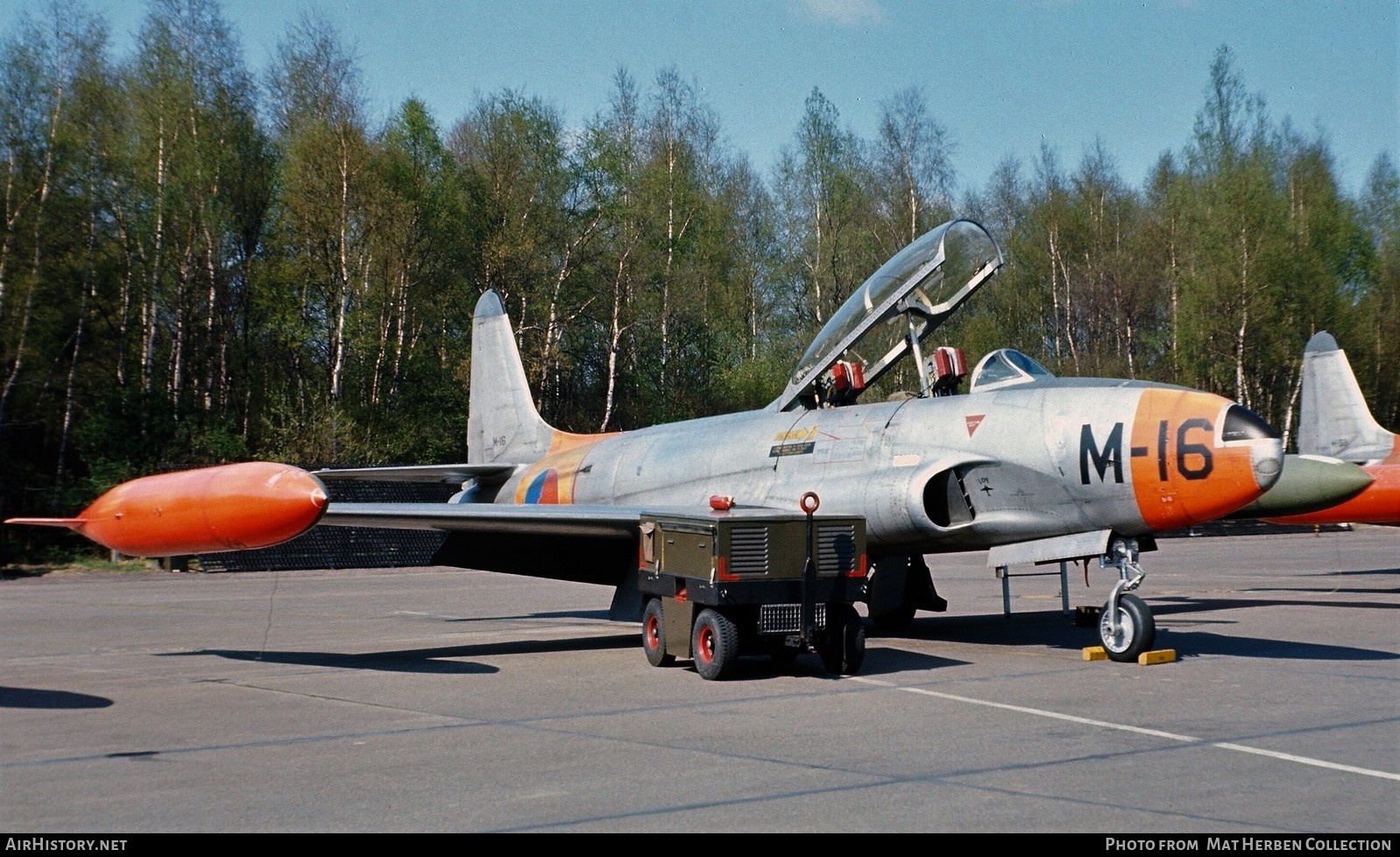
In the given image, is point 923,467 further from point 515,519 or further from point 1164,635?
point 515,519

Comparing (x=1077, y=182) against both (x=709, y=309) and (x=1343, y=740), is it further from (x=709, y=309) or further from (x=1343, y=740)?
(x=1343, y=740)

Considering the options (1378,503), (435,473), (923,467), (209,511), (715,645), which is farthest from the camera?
(1378,503)

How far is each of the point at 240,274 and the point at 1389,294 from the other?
158ft

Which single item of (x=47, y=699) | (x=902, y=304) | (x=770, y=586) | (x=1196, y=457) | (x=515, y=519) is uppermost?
(x=902, y=304)

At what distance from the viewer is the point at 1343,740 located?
702cm

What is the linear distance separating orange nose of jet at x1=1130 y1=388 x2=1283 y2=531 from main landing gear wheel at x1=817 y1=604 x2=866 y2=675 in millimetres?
2747

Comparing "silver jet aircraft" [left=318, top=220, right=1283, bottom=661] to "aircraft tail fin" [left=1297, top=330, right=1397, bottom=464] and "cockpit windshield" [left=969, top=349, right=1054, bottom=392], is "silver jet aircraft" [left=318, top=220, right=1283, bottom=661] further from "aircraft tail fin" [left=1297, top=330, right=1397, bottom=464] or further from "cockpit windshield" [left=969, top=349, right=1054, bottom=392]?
"aircraft tail fin" [left=1297, top=330, right=1397, bottom=464]

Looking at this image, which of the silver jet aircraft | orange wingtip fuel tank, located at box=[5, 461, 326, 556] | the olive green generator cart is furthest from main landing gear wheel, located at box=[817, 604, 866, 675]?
orange wingtip fuel tank, located at box=[5, 461, 326, 556]

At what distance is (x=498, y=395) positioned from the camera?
19.0 metres

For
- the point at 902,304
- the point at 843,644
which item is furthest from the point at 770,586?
the point at 902,304

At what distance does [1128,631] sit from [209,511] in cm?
783

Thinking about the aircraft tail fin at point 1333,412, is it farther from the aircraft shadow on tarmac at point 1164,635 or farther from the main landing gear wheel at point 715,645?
the main landing gear wheel at point 715,645
